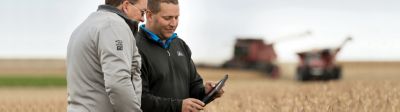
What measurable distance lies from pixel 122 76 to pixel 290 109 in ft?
10.9

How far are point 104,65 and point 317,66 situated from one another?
26761mm

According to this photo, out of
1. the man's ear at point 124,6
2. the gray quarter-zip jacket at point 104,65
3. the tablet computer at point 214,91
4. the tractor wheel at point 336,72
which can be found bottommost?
the tractor wheel at point 336,72

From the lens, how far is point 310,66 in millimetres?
30266

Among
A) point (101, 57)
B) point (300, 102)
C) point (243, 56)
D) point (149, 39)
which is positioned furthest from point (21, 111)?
A: point (243, 56)

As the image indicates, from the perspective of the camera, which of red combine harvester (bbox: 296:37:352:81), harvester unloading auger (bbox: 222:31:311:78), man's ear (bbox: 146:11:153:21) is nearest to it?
man's ear (bbox: 146:11:153:21)

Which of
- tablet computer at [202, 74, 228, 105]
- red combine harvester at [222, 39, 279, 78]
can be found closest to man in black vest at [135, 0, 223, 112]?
tablet computer at [202, 74, 228, 105]

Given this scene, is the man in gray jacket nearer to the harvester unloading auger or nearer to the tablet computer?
the tablet computer

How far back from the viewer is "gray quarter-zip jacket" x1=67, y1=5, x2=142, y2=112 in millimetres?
3840

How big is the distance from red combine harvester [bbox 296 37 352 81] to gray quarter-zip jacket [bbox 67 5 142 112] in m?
26.4

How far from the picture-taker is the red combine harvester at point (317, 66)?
3020 centimetres

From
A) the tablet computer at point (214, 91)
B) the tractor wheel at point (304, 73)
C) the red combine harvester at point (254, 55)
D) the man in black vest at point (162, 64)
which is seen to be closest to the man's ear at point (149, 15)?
the man in black vest at point (162, 64)

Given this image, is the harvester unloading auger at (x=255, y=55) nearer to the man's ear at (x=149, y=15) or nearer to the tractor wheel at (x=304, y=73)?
the tractor wheel at (x=304, y=73)

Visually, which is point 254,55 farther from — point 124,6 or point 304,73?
point 124,6

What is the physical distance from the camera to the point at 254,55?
1452 inches
